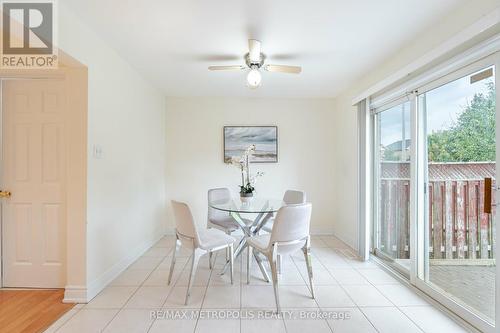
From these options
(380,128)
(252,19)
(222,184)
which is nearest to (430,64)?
(380,128)

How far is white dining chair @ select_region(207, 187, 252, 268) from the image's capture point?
3113mm

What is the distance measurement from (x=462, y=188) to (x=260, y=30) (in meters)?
2.17

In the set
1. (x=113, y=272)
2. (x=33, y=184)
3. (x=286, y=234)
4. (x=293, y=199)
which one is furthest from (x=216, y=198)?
(x=33, y=184)

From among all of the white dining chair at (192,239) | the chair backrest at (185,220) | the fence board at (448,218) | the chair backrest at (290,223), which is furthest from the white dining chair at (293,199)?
the fence board at (448,218)

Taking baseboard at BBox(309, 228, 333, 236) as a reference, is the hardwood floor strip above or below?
below

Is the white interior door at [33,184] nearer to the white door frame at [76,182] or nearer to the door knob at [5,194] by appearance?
the door knob at [5,194]

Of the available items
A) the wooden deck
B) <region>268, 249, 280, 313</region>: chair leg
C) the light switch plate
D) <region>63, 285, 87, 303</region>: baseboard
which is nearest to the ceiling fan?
the light switch plate

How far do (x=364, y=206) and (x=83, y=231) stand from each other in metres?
3.10

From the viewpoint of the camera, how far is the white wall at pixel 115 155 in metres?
2.26

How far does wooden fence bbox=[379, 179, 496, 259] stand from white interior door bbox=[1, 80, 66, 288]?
3517 millimetres

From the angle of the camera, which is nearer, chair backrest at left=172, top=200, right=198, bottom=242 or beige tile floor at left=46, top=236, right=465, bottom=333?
beige tile floor at left=46, top=236, right=465, bottom=333

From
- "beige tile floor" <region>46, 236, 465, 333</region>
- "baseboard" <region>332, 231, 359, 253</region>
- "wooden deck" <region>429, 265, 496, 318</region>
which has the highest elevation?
"wooden deck" <region>429, 265, 496, 318</region>

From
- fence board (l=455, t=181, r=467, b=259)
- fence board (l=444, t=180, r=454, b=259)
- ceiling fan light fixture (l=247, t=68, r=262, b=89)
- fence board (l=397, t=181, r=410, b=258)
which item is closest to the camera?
fence board (l=455, t=181, r=467, b=259)

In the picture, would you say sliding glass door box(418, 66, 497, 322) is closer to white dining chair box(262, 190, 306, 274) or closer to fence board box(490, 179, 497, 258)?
fence board box(490, 179, 497, 258)
